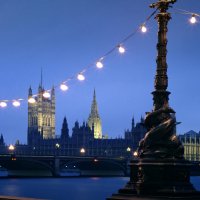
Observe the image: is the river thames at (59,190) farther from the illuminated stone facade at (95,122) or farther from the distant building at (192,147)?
the illuminated stone facade at (95,122)

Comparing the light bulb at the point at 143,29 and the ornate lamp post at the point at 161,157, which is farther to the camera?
the light bulb at the point at 143,29

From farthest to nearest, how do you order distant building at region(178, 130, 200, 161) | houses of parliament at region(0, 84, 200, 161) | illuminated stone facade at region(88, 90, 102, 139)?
illuminated stone facade at region(88, 90, 102, 139) → distant building at region(178, 130, 200, 161) → houses of parliament at region(0, 84, 200, 161)

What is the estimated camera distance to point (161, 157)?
11836mm

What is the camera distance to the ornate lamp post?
1165cm

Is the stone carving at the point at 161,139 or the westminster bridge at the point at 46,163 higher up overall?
the stone carving at the point at 161,139

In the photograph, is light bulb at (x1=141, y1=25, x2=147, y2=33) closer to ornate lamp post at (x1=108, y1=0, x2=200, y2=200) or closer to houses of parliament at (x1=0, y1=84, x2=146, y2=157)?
ornate lamp post at (x1=108, y1=0, x2=200, y2=200)

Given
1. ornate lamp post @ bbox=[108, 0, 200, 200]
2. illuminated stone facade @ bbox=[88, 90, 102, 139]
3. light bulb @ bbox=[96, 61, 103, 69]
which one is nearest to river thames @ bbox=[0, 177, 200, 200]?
light bulb @ bbox=[96, 61, 103, 69]

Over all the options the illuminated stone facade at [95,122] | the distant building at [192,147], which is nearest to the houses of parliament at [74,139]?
the illuminated stone facade at [95,122]

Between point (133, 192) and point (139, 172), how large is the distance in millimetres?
547

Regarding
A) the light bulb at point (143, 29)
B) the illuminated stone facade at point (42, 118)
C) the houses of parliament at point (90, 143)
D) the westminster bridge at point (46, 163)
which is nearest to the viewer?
the light bulb at point (143, 29)

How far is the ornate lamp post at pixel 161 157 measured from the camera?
11.6m

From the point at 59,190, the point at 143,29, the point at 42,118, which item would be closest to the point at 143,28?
the point at 143,29

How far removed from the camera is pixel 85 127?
14900 cm

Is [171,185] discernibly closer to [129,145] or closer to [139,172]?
[139,172]
